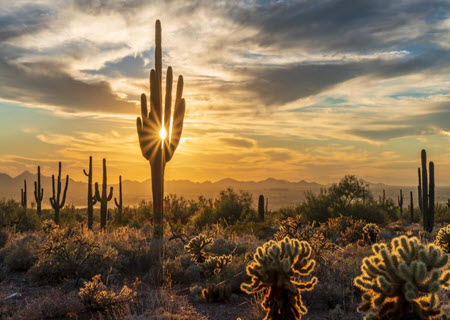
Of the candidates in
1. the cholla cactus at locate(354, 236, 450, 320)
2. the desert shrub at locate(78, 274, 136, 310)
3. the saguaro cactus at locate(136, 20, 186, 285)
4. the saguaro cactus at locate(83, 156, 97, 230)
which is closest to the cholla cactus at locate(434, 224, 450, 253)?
the cholla cactus at locate(354, 236, 450, 320)

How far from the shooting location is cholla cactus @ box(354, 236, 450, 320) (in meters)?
3.65

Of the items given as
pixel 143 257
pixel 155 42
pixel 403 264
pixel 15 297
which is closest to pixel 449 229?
pixel 403 264

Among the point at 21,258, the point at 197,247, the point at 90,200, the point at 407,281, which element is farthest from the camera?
the point at 90,200

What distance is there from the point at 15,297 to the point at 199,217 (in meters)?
14.5

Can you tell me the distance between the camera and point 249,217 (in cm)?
2356

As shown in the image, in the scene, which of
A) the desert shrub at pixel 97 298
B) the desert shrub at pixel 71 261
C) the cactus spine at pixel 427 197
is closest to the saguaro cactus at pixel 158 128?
the desert shrub at pixel 71 261

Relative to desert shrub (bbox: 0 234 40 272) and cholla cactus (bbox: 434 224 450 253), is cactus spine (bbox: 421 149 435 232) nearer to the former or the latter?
cholla cactus (bbox: 434 224 450 253)

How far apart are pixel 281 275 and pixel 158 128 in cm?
1199

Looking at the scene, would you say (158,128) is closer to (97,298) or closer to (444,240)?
(97,298)

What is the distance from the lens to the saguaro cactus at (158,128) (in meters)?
14.9

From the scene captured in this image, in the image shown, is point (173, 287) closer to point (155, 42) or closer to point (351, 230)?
point (351, 230)

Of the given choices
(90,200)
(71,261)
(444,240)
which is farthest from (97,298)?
(90,200)

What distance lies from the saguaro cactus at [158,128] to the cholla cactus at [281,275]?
995 cm

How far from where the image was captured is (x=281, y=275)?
4242mm
